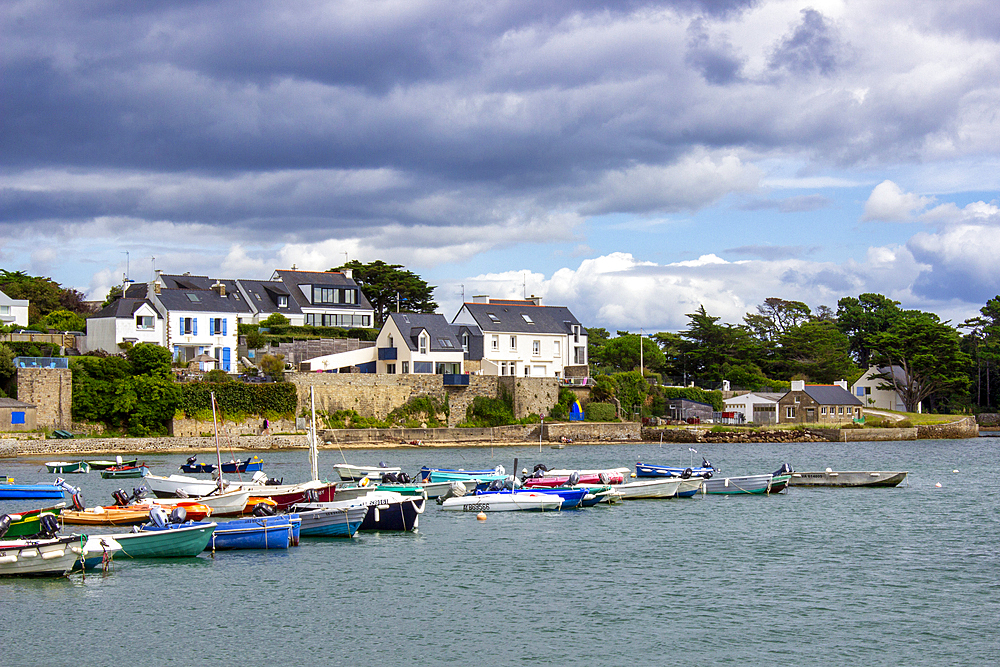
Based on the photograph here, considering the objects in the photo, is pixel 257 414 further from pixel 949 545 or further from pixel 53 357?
pixel 949 545

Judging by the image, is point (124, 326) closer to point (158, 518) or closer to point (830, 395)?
point (158, 518)

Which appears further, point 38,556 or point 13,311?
point 13,311

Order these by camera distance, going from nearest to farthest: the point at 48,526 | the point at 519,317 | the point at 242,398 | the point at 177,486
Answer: the point at 48,526 → the point at 177,486 → the point at 242,398 → the point at 519,317

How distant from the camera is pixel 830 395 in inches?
3184

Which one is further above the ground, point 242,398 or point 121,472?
point 242,398

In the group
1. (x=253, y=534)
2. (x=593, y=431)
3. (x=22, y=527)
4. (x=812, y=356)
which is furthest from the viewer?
(x=812, y=356)

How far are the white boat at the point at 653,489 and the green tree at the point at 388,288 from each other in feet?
146

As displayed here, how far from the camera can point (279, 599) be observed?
19.4 meters

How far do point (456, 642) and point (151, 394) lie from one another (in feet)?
129

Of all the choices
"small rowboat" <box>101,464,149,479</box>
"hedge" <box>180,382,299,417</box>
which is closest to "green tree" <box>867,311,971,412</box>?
"hedge" <box>180,382,299,417</box>

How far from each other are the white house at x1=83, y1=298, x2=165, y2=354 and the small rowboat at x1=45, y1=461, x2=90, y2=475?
55.9ft

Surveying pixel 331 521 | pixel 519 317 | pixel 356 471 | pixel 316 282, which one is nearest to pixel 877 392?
pixel 519 317

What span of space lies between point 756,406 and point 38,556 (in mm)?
66665

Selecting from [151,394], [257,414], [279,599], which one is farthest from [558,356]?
[279,599]
